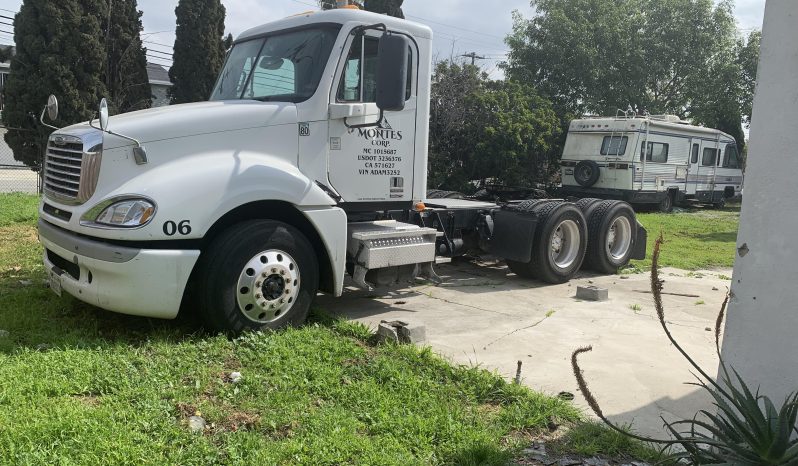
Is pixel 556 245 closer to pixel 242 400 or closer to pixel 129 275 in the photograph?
pixel 242 400

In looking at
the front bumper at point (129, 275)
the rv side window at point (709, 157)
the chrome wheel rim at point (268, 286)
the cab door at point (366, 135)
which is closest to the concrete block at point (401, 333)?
the chrome wheel rim at point (268, 286)

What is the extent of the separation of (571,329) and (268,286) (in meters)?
2.90

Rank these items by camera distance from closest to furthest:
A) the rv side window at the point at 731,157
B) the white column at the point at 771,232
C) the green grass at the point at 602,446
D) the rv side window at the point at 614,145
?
the white column at the point at 771,232 → the green grass at the point at 602,446 → the rv side window at the point at 614,145 → the rv side window at the point at 731,157

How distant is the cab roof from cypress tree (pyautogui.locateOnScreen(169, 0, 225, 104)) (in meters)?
12.6

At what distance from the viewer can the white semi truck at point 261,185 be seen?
4645 millimetres

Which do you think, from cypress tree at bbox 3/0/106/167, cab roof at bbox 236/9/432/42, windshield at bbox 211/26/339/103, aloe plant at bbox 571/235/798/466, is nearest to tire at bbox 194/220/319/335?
windshield at bbox 211/26/339/103

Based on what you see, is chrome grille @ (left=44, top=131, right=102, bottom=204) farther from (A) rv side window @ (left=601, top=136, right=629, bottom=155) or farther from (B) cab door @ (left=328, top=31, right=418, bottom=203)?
(A) rv side window @ (left=601, top=136, right=629, bottom=155)

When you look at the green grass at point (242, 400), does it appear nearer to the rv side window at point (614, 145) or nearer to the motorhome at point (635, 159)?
the motorhome at point (635, 159)

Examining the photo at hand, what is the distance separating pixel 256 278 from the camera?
5004 millimetres

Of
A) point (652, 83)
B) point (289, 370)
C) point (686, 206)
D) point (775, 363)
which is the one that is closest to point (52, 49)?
point (289, 370)

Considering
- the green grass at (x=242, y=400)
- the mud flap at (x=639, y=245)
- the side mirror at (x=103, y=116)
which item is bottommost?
the green grass at (x=242, y=400)

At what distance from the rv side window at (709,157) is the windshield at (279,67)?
2012 centimetres

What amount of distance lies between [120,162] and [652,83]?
26.7 meters

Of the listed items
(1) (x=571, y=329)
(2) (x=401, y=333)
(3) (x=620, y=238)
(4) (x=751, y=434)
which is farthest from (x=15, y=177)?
(4) (x=751, y=434)
